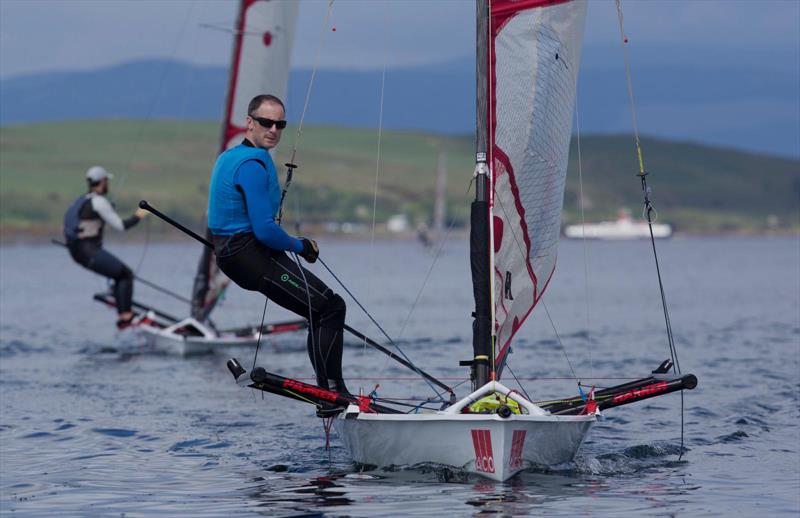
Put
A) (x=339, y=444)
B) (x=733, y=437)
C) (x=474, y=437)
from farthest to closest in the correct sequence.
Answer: (x=733, y=437) → (x=339, y=444) → (x=474, y=437)

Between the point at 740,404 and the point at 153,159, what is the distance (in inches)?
6904

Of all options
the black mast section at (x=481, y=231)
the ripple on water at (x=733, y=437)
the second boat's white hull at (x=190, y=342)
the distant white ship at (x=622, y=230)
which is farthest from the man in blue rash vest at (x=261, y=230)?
the distant white ship at (x=622, y=230)

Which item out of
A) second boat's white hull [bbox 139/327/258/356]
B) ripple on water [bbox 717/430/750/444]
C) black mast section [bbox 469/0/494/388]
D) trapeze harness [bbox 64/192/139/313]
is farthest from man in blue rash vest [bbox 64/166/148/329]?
black mast section [bbox 469/0/494/388]

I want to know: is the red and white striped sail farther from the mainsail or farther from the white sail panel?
the white sail panel

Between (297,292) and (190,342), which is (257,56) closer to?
(190,342)

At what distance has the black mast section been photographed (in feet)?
41.0

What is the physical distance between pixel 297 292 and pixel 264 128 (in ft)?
4.72

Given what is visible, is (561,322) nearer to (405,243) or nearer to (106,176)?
(106,176)

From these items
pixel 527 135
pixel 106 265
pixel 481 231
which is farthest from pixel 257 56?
pixel 481 231

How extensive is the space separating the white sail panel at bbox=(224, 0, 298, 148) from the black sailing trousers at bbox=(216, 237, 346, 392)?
15041 mm

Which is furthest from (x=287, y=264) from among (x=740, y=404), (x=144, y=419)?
(x=740, y=404)

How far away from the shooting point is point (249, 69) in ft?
89.6

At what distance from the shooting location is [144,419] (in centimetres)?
1759

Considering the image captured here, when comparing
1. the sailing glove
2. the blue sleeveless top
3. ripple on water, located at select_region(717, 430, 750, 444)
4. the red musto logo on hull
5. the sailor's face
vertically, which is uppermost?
the sailor's face
